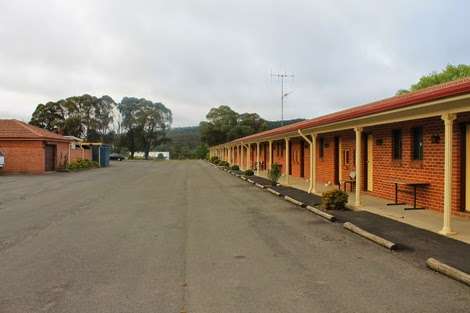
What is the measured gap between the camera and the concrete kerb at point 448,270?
201 inches

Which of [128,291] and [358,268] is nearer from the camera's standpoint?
[128,291]

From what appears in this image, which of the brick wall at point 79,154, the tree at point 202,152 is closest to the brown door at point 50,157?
the brick wall at point 79,154

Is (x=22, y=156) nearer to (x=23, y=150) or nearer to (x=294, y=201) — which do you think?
(x=23, y=150)

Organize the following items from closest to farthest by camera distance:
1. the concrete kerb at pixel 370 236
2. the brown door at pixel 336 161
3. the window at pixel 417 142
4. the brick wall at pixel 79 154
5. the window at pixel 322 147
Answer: the concrete kerb at pixel 370 236 → the window at pixel 417 142 → the brown door at pixel 336 161 → the window at pixel 322 147 → the brick wall at pixel 79 154

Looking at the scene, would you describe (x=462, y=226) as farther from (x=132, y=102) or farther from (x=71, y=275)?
(x=132, y=102)

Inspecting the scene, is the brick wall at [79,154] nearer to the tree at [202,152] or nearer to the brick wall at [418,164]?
the brick wall at [418,164]

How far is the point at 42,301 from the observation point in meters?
4.58

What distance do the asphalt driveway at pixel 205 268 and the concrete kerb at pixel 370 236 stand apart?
0.17 meters

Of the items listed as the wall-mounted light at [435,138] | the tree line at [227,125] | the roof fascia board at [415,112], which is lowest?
the wall-mounted light at [435,138]

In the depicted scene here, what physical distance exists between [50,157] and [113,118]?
202ft

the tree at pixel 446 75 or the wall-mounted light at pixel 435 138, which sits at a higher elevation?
the tree at pixel 446 75

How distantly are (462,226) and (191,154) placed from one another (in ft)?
276

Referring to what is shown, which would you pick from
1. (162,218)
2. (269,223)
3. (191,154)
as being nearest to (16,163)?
(162,218)

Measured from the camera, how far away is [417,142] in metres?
11.6
